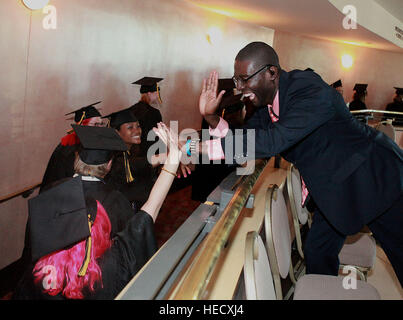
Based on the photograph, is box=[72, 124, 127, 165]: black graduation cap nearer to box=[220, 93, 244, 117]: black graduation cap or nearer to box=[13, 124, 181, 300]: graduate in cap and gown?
box=[13, 124, 181, 300]: graduate in cap and gown

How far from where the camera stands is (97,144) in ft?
7.16

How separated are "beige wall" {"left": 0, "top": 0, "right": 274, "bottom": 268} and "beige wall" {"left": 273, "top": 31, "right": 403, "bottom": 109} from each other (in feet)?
17.1

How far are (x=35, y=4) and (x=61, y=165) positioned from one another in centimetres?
168

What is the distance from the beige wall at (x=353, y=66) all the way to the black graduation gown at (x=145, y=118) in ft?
21.7

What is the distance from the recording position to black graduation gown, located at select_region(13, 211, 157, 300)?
160cm

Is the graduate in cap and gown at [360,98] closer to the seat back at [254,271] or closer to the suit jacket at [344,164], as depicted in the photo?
the suit jacket at [344,164]

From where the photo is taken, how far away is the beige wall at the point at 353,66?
34.5 feet

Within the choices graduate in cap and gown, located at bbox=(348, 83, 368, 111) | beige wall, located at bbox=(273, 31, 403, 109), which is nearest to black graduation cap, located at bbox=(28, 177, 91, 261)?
beige wall, located at bbox=(273, 31, 403, 109)

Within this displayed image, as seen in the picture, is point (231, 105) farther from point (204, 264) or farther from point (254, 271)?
point (204, 264)

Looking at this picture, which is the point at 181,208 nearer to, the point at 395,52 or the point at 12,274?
the point at 12,274

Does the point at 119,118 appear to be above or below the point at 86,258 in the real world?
above

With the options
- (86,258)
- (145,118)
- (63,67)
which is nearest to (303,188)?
(86,258)

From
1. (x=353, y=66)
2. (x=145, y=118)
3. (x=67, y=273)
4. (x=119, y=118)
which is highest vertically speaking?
(x=353, y=66)

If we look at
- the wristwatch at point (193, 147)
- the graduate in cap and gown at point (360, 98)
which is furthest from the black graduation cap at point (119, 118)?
the graduate in cap and gown at point (360, 98)
